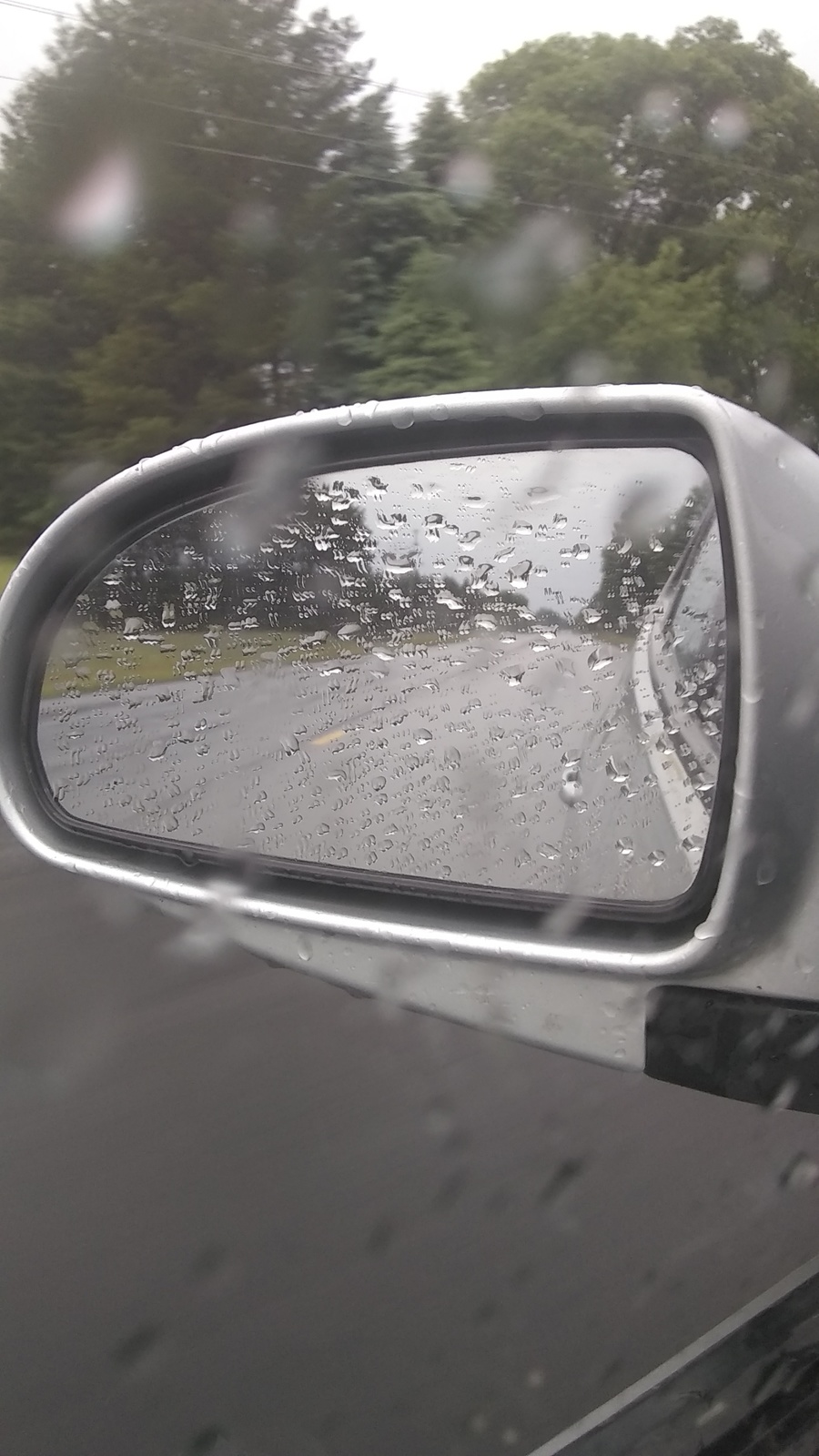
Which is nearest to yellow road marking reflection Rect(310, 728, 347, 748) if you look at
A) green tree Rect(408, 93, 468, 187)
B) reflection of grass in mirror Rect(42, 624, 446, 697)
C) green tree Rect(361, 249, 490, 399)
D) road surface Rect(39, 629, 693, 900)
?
road surface Rect(39, 629, 693, 900)

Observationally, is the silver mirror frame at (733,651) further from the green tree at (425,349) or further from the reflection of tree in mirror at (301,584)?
the green tree at (425,349)

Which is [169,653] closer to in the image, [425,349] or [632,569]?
[632,569]

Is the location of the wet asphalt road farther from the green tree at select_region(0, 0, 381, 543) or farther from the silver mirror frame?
the green tree at select_region(0, 0, 381, 543)

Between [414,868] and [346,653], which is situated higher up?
[346,653]

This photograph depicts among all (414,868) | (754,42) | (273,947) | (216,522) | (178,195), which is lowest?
(273,947)

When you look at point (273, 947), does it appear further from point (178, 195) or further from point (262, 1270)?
point (178, 195)

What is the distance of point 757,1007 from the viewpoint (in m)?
1.77

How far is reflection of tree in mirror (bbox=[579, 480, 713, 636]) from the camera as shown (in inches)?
76.2

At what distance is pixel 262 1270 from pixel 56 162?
25549 mm

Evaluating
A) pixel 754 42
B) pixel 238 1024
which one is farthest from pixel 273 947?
pixel 754 42

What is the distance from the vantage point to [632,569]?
6.59 ft

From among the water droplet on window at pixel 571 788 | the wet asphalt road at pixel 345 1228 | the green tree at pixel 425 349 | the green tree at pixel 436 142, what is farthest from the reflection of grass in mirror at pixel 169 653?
the green tree at pixel 436 142

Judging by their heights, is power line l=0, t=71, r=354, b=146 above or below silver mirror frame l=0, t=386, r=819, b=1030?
above

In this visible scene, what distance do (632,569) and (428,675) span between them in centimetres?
46
